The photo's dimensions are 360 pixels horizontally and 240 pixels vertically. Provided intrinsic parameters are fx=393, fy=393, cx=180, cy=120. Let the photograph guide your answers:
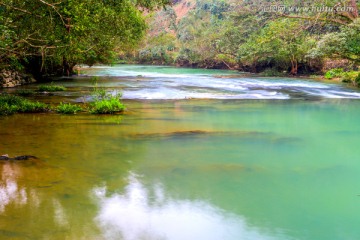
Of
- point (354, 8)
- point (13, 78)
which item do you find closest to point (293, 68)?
point (354, 8)

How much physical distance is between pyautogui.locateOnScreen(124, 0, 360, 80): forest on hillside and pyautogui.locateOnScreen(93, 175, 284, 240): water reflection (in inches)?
369

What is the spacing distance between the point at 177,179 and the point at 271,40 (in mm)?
21037

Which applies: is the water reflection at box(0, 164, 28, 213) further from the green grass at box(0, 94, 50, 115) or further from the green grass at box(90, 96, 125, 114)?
the green grass at box(90, 96, 125, 114)

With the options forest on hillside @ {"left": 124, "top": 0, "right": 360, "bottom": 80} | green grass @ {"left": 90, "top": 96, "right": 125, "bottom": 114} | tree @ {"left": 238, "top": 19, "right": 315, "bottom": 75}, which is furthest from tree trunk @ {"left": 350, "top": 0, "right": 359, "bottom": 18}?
green grass @ {"left": 90, "top": 96, "right": 125, "bottom": 114}

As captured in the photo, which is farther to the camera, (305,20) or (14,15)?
(305,20)

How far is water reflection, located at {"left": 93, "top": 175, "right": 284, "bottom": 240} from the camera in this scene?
4.27m

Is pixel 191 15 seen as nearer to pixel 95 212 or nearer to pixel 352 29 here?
pixel 352 29

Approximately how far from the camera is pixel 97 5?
964 centimetres

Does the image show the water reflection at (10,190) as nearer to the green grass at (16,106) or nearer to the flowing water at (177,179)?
the flowing water at (177,179)

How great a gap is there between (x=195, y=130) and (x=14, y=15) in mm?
5493

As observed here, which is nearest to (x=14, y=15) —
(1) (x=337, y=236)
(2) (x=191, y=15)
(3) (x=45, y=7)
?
(3) (x=45, y=7)

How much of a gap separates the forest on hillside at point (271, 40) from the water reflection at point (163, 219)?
30.7ft

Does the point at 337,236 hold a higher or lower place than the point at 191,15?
lower

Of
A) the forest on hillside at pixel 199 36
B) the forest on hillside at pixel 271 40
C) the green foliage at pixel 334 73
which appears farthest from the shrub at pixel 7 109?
the green foliage at pixel 334 73
